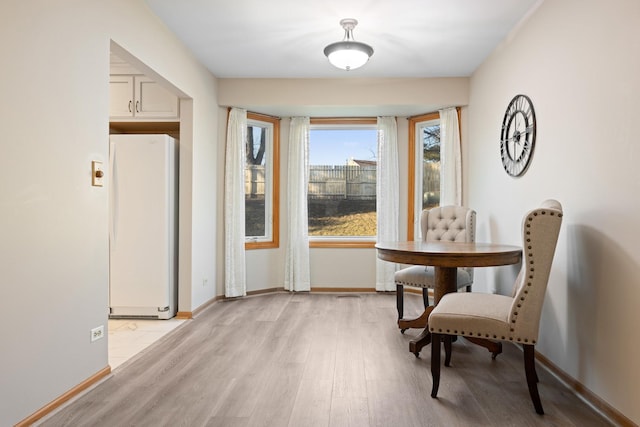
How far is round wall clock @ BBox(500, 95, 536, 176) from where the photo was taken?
306 cm

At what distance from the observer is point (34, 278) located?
1981 mm

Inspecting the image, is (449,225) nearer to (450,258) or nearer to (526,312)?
(450,258)

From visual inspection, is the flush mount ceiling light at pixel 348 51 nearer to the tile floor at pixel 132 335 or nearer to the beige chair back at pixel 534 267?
the beige chair back at pixel 534 267

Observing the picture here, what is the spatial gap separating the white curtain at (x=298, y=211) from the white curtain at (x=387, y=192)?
91cm

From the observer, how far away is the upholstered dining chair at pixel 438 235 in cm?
353

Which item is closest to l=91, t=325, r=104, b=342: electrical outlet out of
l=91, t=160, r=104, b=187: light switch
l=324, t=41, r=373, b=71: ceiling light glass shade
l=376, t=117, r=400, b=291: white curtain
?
l=91, t=160, r=104, b=187: light switch

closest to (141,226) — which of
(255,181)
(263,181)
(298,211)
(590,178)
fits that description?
(255,181)

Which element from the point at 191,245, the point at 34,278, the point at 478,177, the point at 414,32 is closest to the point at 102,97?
the point at 34,278

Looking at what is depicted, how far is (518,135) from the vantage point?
10.7 ft

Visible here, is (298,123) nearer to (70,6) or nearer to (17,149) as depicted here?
(70,6)

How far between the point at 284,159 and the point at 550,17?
3.33 m

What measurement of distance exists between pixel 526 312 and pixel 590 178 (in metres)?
0.82

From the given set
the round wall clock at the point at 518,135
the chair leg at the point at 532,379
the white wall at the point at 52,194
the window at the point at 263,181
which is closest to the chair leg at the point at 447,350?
the chair leg at the point at 532,379

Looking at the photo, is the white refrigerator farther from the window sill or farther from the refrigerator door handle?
the window sill
